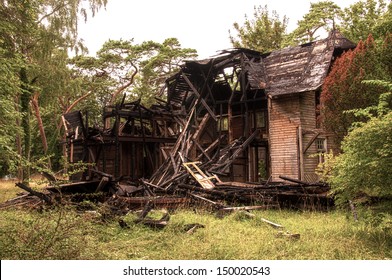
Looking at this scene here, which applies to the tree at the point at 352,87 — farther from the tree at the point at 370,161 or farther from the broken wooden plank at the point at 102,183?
the broken wooden plank at the point at 102,183

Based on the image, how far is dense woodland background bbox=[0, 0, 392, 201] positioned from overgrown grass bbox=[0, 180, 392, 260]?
1199 millimetres

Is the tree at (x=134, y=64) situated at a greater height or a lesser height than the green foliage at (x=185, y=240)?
greater

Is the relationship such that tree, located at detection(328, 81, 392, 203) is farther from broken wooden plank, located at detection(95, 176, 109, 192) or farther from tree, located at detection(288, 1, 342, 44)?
tree, located at detection(288, 1, 342, 44)

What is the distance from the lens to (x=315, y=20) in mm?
34938

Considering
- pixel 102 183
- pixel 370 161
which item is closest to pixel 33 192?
pixel 102 183

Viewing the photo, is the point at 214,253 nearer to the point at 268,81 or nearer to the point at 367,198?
the point at 367,198

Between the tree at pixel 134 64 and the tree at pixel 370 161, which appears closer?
the tree at pixel 370 161

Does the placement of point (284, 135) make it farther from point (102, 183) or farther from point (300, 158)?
point (102, 183)

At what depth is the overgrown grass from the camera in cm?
686

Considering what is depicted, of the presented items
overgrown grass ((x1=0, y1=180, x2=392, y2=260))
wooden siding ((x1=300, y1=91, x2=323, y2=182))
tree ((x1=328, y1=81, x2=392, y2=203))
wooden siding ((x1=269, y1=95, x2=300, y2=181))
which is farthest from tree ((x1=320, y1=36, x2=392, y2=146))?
tree ((x1=328, y1=81, x2=392, y2=203))

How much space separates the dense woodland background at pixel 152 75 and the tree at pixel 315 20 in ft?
0.31

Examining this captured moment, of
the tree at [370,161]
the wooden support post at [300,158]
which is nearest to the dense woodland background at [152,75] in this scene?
the tree at [370,161]

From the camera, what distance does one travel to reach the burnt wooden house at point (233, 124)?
21.7 metres

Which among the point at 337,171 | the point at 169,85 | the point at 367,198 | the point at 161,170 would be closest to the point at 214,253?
the point at 337,171
